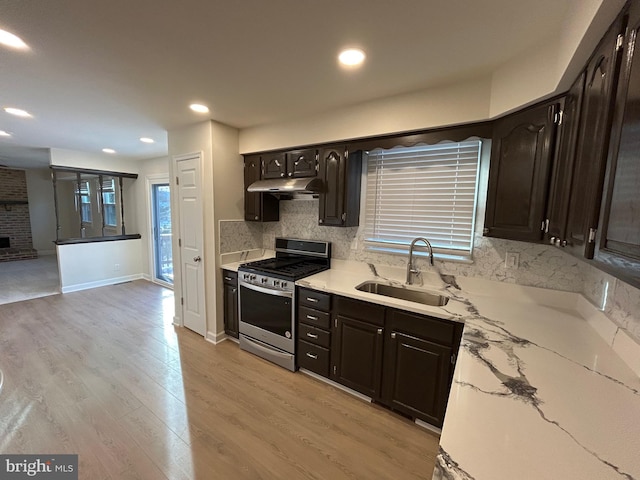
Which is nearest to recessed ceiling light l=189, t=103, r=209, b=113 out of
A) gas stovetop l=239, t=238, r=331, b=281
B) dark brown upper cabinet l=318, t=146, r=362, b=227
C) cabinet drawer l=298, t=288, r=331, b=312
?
dark brown upper cabinet l=318, t=146, r=362, b=227

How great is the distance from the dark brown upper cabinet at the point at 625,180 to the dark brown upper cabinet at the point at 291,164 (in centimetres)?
215

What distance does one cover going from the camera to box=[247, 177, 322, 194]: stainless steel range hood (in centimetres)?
262

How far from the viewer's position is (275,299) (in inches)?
106

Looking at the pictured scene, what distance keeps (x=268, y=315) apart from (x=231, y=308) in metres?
0.67

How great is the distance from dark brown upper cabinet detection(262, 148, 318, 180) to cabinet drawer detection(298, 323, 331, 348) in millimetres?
1526

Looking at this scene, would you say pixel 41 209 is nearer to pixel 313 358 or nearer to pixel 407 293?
pixel 313 358

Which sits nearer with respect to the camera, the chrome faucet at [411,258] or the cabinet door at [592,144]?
the cabinet door at [592,144]

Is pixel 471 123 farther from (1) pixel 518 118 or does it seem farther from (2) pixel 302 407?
(2) pixel 302 407

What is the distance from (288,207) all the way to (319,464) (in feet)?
8.25

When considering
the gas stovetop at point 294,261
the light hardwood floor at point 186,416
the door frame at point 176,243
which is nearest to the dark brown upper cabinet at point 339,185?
the gas stovetop at point 294,261

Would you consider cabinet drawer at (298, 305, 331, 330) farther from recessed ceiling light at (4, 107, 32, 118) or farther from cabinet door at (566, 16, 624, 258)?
recessed ceiling light at (4, 107, 32, 118)

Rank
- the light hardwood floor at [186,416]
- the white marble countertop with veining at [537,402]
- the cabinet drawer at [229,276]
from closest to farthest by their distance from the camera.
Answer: the white marble countertop with veining at [537,402] → the light hardwood floor at [186,416] → the cabinet drawer at [229,276]

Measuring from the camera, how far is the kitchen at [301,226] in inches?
78.0

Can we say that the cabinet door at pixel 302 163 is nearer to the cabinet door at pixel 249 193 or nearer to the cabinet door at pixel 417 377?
the cabinet door at pixel 249 193
